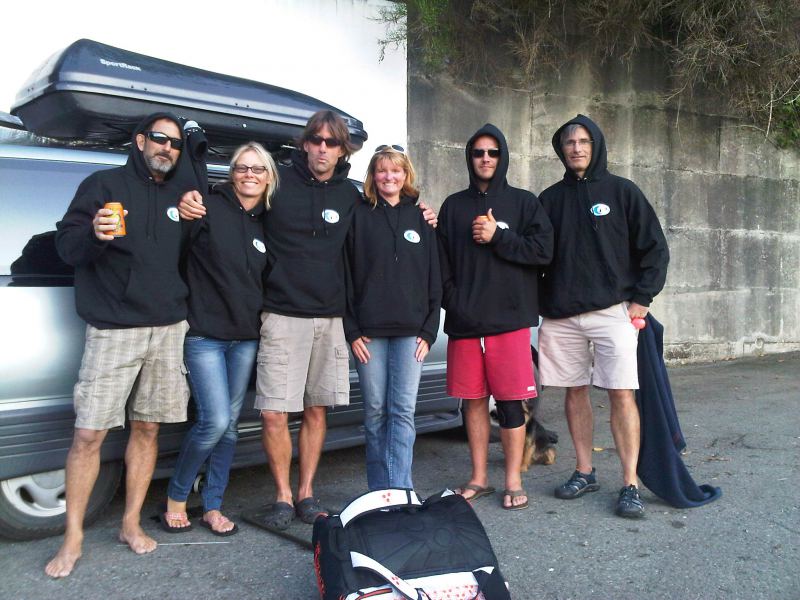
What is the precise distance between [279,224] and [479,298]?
1.10 meters

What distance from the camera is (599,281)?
13.2ft

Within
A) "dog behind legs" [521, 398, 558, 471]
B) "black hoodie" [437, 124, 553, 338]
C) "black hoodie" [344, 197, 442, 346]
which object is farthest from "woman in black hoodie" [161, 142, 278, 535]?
"dog behind legs" [521, 398, 558, 471]

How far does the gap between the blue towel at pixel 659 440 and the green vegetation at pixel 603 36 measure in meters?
4.28

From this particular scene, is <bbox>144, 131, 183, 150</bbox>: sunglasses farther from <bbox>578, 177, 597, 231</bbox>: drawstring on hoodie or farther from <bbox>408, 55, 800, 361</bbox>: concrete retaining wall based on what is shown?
<bbox>408, 55, 800, 361</bbox>: concrete retaining wall

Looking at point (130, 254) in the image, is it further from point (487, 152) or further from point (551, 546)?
point (551, 546)

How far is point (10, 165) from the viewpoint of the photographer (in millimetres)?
3512

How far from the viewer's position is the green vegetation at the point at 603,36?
24.3 ft

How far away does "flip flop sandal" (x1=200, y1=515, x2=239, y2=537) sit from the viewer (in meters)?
3.65

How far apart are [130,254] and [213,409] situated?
0.78 metres

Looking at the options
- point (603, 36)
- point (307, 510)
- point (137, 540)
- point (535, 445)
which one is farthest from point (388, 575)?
point (603, 36)

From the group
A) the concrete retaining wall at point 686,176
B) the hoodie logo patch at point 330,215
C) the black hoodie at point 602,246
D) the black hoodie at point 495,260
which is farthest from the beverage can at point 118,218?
the concrete retaining wall at point 686,176

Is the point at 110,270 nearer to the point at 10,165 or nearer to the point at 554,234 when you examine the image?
the point at 10,165

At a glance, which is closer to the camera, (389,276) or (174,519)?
(174,519)

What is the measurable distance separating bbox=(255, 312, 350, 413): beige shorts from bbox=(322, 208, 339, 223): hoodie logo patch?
48cm
